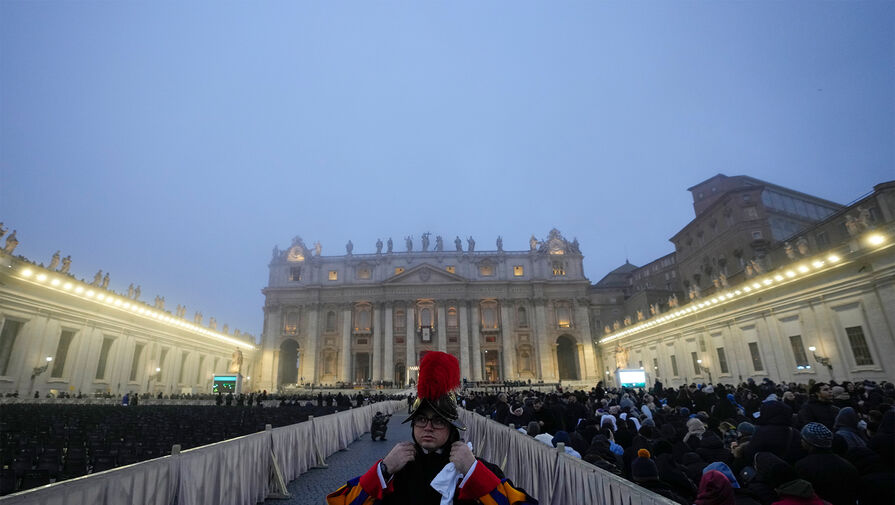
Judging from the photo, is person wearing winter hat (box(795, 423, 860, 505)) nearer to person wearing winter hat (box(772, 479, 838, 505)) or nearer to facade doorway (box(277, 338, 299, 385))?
person wearing winter hat (box(772, 479, 838, 505))

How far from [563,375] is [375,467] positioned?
59.0 meters

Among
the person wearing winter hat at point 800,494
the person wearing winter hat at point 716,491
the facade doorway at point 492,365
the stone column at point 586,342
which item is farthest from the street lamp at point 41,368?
the stone column at point 586,342

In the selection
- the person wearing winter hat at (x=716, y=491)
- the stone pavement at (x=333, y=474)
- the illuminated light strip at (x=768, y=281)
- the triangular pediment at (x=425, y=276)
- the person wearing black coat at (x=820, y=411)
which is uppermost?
the triangular pediment at (x=425, y=276)

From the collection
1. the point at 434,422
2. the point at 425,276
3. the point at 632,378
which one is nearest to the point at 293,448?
the point at 434,422

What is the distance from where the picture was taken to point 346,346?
53.2 metres

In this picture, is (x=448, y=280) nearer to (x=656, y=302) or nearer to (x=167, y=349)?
(x=656, y=302)

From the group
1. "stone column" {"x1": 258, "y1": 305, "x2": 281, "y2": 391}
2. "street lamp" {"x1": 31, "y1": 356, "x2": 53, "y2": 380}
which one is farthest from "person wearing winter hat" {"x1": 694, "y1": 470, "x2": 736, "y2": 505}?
"stone column" {"x1": 258, "y1": 305, "x2": 281, "y2": 391}

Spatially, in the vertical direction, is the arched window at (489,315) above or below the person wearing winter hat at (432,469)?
above

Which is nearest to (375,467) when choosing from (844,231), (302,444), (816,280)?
(302,444)

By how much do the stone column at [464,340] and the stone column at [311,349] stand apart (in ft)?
59.9

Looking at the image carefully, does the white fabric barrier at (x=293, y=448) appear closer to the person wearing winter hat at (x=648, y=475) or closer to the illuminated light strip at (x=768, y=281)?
the person wearing winter hat at (x=648, y=475)

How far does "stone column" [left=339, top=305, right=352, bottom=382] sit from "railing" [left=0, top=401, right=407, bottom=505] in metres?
42.6

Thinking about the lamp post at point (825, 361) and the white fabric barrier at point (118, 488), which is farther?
the lamp post at point (825, 361)

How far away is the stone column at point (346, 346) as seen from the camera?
52031mm
